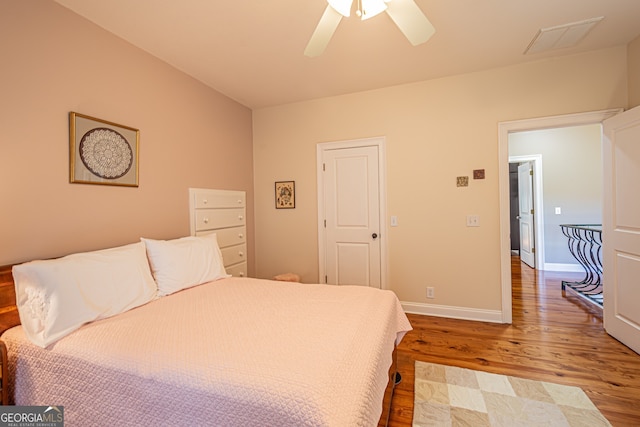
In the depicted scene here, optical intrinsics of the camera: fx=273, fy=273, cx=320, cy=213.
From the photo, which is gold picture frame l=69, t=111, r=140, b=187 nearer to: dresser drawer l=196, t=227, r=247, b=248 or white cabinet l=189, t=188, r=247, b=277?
white cabinet l=189, t=188, r=247, b=277

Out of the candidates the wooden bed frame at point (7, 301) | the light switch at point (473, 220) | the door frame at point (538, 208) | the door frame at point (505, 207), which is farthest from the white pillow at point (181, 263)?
the door frame at point (538, 208)

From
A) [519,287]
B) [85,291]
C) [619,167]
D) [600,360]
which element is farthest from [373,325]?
[519,287]

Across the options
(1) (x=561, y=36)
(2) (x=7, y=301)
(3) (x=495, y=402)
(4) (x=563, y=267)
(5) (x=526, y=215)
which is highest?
(1) (x=561, y=36)

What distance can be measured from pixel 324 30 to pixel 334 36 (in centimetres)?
67

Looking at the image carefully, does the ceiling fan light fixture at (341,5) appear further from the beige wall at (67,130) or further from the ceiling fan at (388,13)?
the beige wall at (67,130)

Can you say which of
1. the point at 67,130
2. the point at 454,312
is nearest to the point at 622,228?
the point at 454,312

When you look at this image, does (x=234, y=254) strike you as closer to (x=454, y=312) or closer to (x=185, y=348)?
(x=185, y=348)

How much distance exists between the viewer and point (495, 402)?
168cm

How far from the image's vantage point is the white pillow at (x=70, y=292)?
135 cm

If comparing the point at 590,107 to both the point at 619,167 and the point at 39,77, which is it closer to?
the point at 619,167

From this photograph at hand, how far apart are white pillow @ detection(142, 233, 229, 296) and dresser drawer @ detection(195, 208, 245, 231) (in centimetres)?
53

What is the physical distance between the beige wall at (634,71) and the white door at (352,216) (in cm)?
221

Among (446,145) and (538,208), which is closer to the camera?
(446,145)

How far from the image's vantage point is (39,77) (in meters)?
1.67
